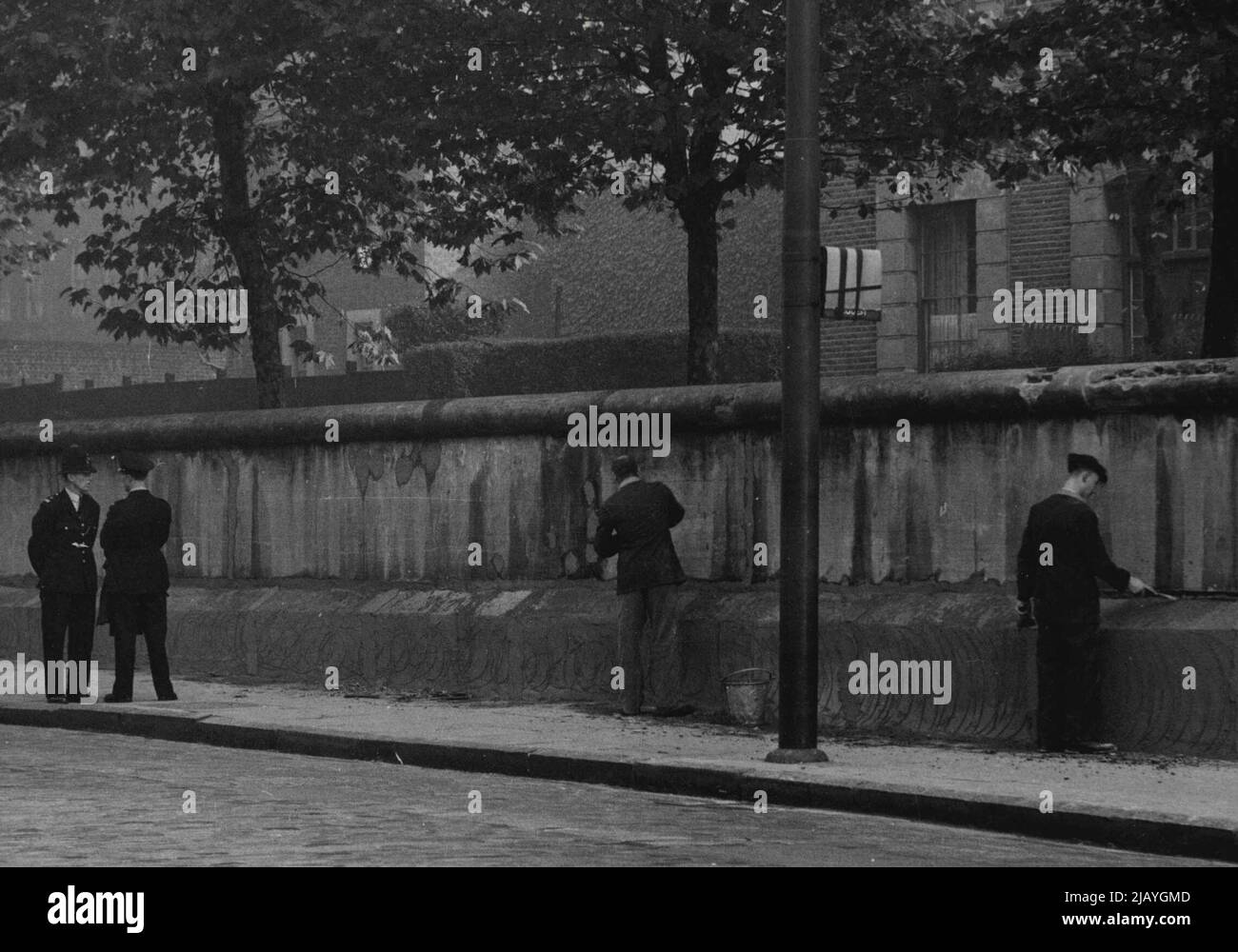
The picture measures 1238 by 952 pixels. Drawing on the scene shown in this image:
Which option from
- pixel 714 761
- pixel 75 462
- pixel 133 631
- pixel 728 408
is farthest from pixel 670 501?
pixel 75 462

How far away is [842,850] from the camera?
10039 mm

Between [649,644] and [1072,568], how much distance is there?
378 centimetres

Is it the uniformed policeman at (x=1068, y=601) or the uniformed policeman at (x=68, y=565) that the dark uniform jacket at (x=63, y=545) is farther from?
the uniformed policeman at (x=1068, y=601)

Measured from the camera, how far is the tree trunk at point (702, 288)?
19.7 metres

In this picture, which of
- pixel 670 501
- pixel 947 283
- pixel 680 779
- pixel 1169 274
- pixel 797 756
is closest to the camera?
pixel 680 779

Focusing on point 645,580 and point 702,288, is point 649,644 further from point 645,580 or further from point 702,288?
point 702,288

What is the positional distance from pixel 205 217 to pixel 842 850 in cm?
1470

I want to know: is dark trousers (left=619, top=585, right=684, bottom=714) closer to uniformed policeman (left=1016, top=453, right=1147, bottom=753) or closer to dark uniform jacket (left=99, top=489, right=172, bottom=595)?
uniformed policeman (left=1016, top=453, right=1147, bottom=753)

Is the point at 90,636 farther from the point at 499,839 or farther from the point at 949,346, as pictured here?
the point at 949,346

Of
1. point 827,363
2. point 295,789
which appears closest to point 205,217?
point 827,363

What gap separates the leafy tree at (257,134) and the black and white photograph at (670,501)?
0.06 m

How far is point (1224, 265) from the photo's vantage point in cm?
1605

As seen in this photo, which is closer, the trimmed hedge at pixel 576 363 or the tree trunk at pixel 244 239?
the tree trunk at pixel 244 239

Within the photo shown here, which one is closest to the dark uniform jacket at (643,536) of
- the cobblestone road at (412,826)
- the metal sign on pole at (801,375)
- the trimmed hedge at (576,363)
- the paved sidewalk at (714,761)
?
the paved sidewalk at (714,761)
